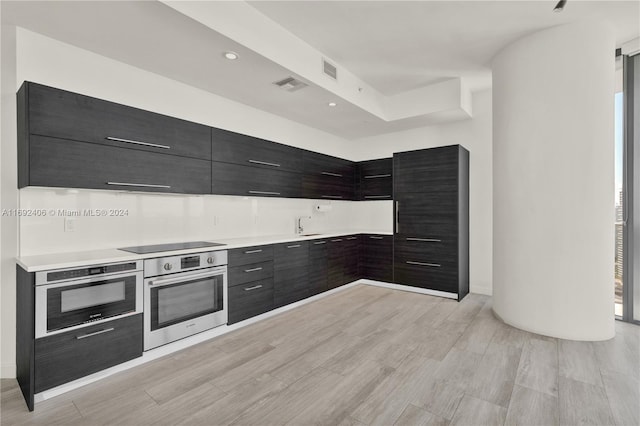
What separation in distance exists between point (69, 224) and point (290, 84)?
2.39 metres

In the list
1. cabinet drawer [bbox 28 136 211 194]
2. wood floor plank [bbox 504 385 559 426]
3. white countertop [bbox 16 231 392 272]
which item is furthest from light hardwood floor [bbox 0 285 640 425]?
cabinet drawer [bbox 28 136 211 194]

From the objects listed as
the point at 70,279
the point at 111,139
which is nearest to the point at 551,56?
the point at 111,139

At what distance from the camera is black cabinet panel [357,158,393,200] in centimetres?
508

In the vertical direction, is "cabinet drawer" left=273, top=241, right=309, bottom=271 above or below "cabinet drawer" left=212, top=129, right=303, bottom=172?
below

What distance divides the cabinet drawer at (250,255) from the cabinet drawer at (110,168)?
0.72m

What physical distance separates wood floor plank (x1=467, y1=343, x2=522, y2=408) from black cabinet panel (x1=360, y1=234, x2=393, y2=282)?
210 cm

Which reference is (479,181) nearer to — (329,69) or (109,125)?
(329,69)

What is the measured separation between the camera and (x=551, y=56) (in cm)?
291

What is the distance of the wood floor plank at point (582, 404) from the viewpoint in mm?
1763

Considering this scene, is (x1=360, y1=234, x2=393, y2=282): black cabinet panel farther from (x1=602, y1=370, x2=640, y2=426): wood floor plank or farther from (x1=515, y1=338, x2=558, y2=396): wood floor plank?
(x1=602, y1=370, x2=640, y2=426): wood floor plank

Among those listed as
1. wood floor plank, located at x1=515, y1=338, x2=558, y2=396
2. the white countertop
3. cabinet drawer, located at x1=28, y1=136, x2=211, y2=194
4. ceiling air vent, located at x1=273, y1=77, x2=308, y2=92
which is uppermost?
ceiling air vent, located at x1=273, y1=77, x2=308, y2=92

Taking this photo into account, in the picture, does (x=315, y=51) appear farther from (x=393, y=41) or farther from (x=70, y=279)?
(x=70, y=279)

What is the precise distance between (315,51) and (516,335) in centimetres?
355

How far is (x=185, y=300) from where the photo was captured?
8.82 feet
